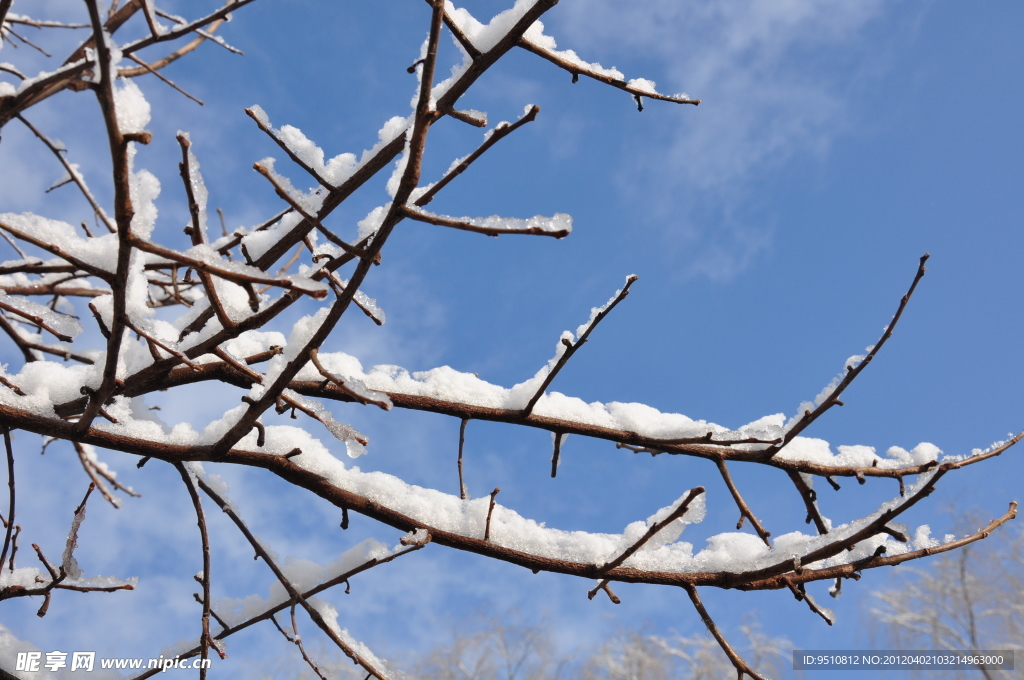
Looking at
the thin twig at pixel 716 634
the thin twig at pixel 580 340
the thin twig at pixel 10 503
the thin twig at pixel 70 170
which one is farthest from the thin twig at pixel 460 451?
the thin twig at pixel 70 170

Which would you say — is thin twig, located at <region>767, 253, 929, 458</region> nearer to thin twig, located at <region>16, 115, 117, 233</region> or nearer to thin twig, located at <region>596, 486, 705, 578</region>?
thin twig, located at <region>596, 486, 705, 578</region>

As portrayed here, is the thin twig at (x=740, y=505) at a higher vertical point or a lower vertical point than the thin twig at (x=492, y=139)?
lower

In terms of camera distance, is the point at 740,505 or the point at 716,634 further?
the point at 740,505

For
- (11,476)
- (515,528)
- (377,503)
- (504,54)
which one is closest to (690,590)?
(515,528)

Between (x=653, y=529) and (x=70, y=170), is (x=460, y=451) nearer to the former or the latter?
(x=653, y=529)

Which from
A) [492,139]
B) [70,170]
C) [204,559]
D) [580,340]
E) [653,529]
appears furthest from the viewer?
[70,170]

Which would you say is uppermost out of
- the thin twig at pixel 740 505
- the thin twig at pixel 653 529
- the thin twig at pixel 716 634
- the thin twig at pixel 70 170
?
the thin twig at pixel 70 170

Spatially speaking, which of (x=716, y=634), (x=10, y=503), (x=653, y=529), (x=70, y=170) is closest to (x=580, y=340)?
(x=653, y=529)

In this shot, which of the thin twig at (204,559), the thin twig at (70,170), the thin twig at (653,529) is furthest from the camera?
the thin twig at (70,170)

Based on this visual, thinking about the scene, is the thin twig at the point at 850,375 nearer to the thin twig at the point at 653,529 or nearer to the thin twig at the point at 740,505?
the thin twig at the point at 740,505

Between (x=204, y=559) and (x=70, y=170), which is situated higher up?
(x=70, y=170)

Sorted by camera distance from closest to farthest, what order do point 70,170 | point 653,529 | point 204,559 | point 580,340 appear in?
point 653,529
point 580,340
point 204,559
point 70,170

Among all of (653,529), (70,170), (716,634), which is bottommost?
(716,634)

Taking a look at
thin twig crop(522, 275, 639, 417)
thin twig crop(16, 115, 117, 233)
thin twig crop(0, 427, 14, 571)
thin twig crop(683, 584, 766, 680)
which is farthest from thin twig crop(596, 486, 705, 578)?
thin twig crop(16, 115, 117, 233)
